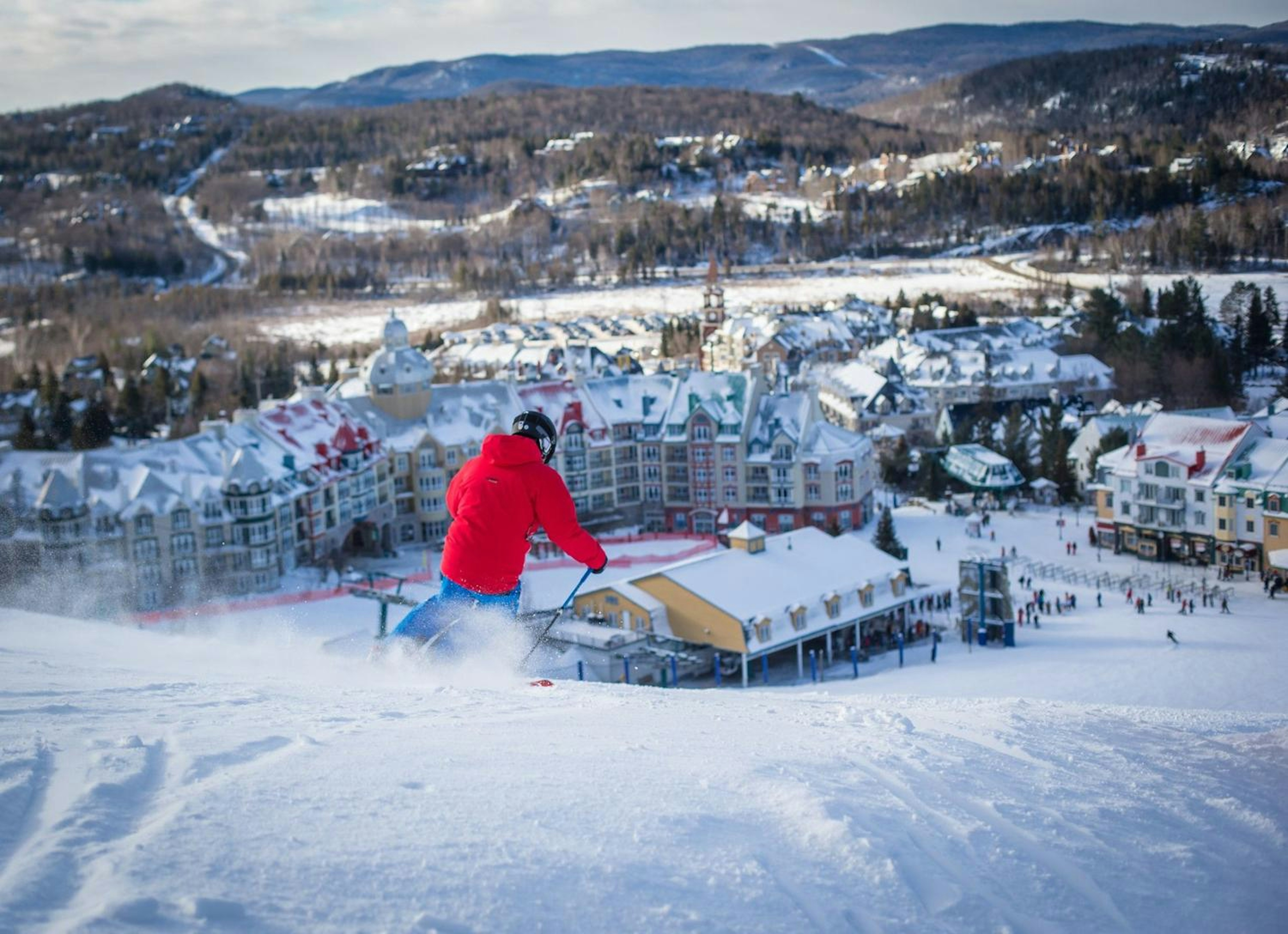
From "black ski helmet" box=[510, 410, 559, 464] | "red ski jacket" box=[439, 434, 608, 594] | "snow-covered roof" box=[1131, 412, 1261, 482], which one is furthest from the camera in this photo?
"snow-covered roof" box=[1131, 412, 1261, 482]

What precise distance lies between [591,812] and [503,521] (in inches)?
112

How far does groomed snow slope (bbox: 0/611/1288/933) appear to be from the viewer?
3217mm

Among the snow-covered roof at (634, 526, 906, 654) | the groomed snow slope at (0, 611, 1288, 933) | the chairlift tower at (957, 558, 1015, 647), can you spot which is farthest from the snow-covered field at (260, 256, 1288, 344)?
the groomed snow slope at (0, 611, 1288, 933)

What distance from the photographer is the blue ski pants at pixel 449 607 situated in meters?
6.79

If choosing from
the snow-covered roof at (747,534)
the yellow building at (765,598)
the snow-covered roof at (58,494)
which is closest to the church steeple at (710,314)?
the snow-covered roof at (747,534)

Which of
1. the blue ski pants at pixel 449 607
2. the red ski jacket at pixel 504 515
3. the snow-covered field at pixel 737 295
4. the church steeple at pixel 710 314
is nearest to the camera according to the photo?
the red ski jacket at pixel 504 515

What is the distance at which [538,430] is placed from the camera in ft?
21.9

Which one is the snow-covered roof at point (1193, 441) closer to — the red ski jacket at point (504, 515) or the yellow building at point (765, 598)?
the yellow building at point (765, 598)

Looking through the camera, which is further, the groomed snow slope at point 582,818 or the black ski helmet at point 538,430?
the black ski helmet at point 538,430

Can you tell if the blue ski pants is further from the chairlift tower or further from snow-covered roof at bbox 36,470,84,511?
snow-covered roof at bbox 36,470,84,511

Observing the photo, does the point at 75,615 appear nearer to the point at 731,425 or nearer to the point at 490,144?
the point at 731,425

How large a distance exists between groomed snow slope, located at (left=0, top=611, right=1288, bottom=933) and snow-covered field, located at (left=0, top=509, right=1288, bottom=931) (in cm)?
1

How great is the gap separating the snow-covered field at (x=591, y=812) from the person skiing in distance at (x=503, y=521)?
0.54m

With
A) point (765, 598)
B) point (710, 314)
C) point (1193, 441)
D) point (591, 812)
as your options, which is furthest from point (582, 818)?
point (710, 314)
